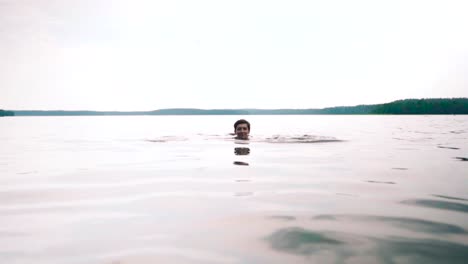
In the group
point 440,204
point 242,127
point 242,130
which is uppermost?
point 242,127

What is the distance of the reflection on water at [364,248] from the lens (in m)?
3.87

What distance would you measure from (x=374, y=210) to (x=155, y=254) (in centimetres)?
371

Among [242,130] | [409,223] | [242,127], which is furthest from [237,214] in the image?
[242,130]

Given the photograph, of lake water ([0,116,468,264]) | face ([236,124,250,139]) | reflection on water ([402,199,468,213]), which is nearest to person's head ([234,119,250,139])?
face ([236,124,250,139])

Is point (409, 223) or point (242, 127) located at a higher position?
point (242, 127)

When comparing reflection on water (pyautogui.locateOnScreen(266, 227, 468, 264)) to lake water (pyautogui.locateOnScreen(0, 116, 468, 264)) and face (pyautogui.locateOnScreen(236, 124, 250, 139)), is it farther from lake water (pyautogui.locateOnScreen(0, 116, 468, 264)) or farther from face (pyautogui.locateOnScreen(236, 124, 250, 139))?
face (pyautogui.locateOnScreen(236, 124, 250, 139))

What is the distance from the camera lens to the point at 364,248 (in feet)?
13.8

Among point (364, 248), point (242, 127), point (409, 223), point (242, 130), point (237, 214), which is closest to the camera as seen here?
point (364, 248)

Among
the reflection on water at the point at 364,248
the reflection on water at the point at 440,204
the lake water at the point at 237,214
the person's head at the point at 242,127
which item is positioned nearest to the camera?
the reflection on water at the point at 364,248

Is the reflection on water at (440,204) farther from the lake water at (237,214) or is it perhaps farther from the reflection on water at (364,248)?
the reflection on water at (364,248)

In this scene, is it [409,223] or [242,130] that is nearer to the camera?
[409,223]

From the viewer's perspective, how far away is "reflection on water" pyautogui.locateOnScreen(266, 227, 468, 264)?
12.7 feet

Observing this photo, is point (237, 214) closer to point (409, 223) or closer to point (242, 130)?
point (409, 223)

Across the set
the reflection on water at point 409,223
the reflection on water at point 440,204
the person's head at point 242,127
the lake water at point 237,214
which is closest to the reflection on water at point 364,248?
the lake water at point 237,214
